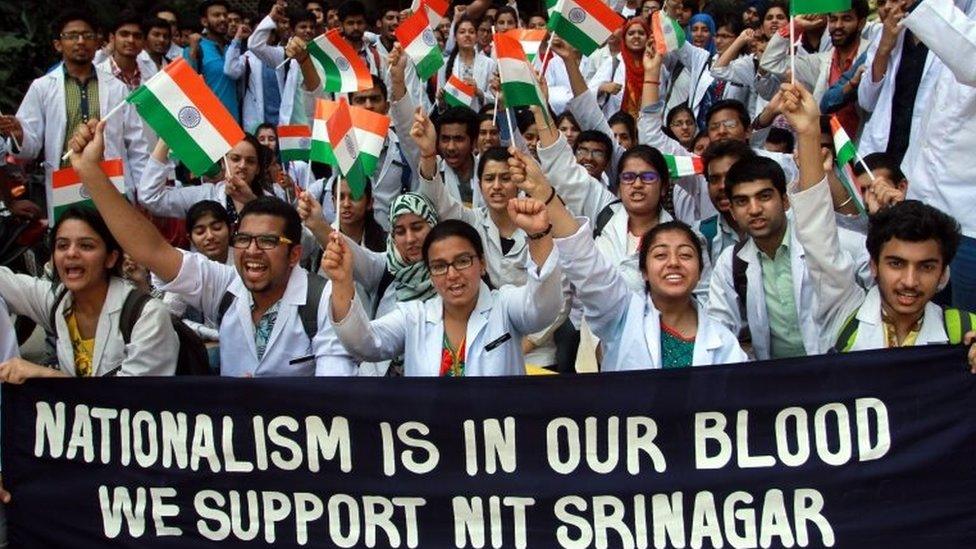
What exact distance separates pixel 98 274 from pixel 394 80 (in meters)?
2.78

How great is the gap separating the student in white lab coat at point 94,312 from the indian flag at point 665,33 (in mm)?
4381

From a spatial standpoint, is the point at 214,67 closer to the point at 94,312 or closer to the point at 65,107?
the point at 65,107

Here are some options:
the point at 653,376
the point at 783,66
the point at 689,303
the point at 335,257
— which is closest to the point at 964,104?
the point at 689,303

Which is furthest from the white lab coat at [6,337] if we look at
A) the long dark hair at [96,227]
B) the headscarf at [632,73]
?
the headscarf at [632,73]

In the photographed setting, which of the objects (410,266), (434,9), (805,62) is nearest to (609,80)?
(805,62)

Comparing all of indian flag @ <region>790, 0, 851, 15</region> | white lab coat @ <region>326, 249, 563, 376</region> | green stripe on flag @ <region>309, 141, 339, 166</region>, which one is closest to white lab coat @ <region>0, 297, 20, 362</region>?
white lab coat @ <region>326, 249, 563, 376</region>

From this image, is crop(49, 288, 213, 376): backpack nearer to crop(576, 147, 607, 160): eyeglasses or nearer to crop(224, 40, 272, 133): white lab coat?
crop(576, 147, 607, 160): eyeglasses

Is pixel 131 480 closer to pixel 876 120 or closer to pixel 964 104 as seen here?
pixel 964 104

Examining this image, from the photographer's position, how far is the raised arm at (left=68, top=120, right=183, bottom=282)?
4.70 m

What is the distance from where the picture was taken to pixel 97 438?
451cm

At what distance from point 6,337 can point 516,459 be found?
6.68 ft

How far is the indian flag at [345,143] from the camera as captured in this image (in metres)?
5.30

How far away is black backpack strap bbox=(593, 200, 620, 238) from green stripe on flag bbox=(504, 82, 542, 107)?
0.65m

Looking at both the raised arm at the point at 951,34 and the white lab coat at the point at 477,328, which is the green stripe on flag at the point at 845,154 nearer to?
the raised arm at the point at 951,34
